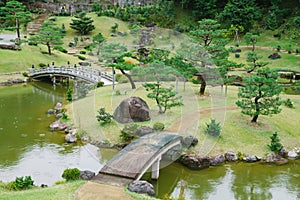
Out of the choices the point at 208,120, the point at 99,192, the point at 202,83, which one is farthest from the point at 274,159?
the point at 99,192

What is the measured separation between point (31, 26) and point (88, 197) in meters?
55.6

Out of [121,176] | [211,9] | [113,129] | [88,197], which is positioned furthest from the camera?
[211,9]

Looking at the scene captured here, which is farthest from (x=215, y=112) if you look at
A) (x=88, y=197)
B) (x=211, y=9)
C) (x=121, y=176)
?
(x=211, y=9)

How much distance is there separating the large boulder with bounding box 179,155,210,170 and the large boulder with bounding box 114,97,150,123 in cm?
483

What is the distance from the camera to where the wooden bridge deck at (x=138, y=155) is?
15352 mm

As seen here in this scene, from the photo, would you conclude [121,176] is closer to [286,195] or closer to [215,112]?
Result: [286,195]

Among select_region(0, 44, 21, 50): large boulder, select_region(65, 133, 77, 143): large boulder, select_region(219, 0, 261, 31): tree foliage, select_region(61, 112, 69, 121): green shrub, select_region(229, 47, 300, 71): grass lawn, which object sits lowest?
select_region(65, 133, 77, 143): large boulder

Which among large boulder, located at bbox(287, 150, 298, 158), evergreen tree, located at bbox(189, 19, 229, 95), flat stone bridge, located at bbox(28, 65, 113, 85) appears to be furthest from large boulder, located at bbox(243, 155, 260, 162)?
flat stone bridge, located at bbox(28, 65, 113, 85)

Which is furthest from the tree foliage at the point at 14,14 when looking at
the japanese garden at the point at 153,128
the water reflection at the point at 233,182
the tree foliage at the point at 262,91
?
the water reflection at the point at 233,182

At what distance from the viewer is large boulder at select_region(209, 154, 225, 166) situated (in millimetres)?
19812

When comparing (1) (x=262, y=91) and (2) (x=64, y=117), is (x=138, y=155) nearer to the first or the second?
(2) (x=64, y=117)

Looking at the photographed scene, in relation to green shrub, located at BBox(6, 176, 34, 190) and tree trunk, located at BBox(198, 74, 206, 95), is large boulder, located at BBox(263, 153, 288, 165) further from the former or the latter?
green shrub, located at BBox(6, 176, 34, 190)

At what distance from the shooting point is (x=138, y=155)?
16859 mm

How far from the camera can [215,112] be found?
2591cm
